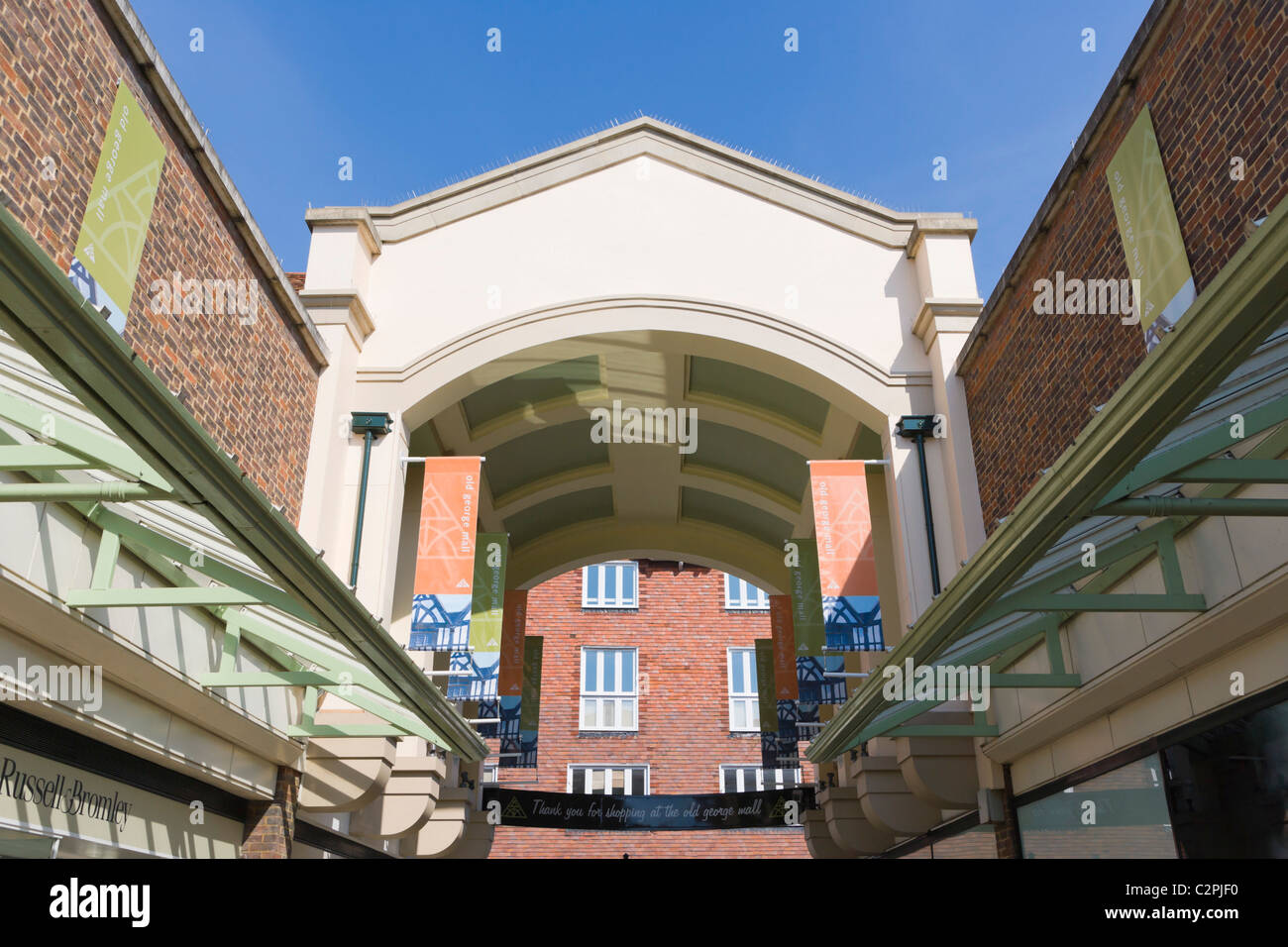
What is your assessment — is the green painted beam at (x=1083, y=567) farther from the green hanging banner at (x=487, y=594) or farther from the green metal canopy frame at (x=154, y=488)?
the green hanging banner at (x=487, y=594)

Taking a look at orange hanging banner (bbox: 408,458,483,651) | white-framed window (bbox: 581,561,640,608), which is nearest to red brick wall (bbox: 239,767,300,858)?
orange hanging banner (bbox: 408,458,483,651)

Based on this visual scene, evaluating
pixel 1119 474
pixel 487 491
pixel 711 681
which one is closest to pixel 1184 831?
pixel 1119 474

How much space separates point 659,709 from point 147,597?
24.0 meters

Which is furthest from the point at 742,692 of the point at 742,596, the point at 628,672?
the point at 628,672

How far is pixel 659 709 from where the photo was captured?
2873 cm

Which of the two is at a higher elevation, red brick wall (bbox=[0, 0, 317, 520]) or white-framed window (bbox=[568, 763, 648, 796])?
red brick wall (bbox=[0, 0, 317, 520])

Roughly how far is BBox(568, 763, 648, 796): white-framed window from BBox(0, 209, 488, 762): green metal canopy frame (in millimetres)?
20699

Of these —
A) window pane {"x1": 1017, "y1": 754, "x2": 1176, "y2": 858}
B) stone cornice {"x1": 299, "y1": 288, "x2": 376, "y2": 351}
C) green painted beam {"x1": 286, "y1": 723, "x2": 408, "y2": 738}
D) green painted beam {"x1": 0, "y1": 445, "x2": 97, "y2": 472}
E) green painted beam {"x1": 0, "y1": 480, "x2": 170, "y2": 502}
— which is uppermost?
stone cornice {"x1": 299, "y1": 288, "x2": 376, "y2": 351}

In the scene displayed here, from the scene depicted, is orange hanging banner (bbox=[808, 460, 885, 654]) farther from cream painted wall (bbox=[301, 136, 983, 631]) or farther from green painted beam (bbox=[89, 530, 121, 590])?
green painted beam (bbox=[89, 530, 121, 590])

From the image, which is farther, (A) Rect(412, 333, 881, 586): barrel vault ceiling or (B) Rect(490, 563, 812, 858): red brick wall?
(B) Rect(490, 563, 812, 858): red brick wall

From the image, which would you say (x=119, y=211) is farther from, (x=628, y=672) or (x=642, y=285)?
(x=628, y=672)

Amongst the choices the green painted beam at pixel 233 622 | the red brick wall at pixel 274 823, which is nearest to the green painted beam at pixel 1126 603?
the green painted beam at pixel 233 622

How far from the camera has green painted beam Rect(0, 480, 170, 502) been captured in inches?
181

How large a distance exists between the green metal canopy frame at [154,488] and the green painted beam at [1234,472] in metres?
4.14
